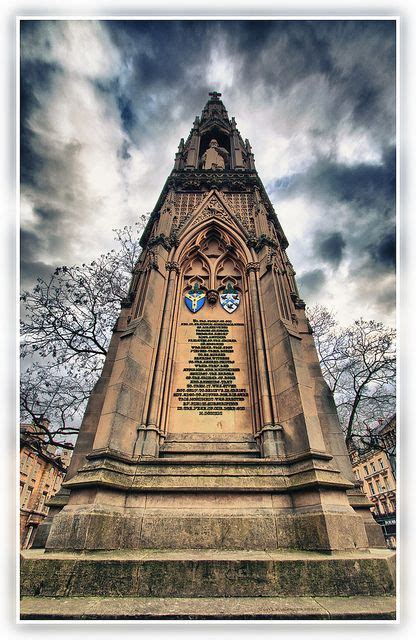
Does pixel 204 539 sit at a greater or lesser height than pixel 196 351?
lesser

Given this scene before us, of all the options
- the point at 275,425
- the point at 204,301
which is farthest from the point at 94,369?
the point at 275,425

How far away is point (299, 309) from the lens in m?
9.10

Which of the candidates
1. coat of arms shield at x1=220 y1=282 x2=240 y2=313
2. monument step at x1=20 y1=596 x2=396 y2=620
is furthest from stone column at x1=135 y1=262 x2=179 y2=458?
monument step at x1=20 y1=596 x2=396 y2=620

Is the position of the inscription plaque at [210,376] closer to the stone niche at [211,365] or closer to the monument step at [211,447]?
the stone niche at [211,365]

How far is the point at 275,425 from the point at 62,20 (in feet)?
25.4

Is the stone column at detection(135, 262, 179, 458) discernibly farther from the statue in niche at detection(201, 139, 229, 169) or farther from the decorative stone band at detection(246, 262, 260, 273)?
the statue in niche at detection(201, 139, 229, 169)

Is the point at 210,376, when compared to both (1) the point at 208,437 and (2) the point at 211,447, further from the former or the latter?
(2) the point at 211,447

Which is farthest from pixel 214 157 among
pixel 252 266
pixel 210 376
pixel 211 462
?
pixel 211 462

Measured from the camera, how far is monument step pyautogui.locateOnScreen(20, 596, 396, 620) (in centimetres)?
270

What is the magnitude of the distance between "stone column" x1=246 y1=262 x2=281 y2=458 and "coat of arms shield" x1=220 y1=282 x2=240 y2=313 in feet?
1.71

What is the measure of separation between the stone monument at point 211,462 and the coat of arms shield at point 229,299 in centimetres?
4

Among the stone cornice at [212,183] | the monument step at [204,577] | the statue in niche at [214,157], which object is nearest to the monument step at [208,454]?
the monument step at [204,577]

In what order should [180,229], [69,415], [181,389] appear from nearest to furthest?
[181,389]
[180,229]
[69,415]
